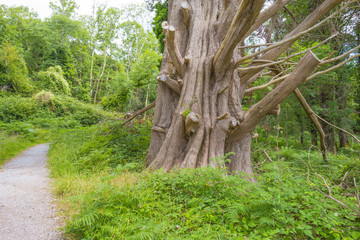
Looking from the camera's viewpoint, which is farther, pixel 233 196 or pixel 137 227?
pixel 233 196

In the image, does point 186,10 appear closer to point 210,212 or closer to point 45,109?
point 210,212

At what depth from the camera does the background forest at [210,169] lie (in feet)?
7.50

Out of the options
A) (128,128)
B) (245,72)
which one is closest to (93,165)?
(128,128)

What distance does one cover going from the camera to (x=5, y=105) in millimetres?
15891

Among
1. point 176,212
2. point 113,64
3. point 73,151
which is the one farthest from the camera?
point 113,64

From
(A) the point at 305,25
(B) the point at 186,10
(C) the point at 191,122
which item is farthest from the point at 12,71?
(A) the point at 305,25

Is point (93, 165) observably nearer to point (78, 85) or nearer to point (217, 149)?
point (217, 149)

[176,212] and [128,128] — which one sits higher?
[128,128]

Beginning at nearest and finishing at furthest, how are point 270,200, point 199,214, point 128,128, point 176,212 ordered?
1. point 270,200
2. point 199,214
3. point 176,212
4. point 128,128

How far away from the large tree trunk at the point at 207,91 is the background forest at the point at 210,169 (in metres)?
0.65

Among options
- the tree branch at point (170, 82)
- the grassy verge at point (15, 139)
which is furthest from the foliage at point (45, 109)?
the tree branch at point (170, 82)

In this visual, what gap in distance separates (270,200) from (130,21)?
31575mm

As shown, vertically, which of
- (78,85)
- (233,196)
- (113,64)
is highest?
(113,64)

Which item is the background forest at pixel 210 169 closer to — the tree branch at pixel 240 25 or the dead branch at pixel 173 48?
the tree branch at pixel 240 25
